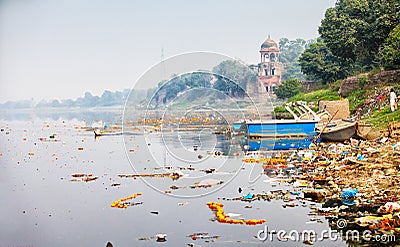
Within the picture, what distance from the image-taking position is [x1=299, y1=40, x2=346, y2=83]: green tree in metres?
38.8

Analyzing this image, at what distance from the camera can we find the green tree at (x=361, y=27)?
1144 inches

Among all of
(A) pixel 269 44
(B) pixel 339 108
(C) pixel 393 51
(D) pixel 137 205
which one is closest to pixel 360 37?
(C) pixel 393 51

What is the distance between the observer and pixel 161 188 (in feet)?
38.5

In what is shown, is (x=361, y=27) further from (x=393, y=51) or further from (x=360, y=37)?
(x=393, y=51)

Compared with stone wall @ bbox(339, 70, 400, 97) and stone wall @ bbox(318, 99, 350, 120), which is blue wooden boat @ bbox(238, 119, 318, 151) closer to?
stone wall @ bbox(318, 99, 350, 120)

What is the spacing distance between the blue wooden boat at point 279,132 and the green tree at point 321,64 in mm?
17606

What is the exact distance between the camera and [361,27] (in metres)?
31.4

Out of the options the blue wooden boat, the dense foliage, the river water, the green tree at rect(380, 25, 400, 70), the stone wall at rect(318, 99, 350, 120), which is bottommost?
the river water

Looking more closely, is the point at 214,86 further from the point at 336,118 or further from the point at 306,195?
the point at 336,118

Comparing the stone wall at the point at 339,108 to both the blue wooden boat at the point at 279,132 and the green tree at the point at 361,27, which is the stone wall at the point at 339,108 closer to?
the blue wooden boat at the point at 279,132

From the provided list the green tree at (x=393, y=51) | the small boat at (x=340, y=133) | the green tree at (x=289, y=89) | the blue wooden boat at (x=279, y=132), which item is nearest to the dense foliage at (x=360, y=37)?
the green tree at (x=393, y=51)

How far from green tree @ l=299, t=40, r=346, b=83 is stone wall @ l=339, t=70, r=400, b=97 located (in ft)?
25.6

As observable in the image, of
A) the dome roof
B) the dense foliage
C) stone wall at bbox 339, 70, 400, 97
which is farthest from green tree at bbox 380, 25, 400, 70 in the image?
the dome roof

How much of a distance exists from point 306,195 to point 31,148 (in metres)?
17.9
